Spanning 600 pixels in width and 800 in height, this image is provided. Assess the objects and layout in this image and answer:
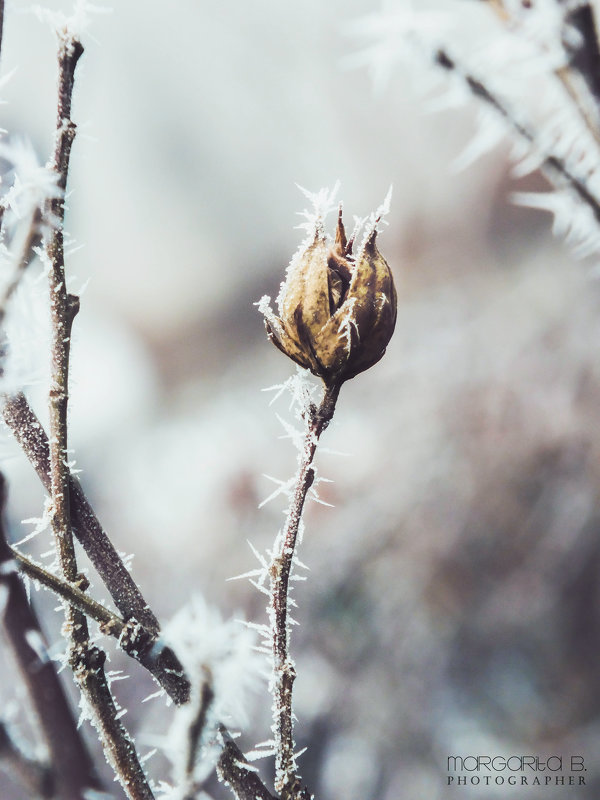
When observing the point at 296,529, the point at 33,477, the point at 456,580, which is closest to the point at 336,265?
the point at 296,529

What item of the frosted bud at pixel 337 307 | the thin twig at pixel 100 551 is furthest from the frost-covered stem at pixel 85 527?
the frosted bud at pixel 337 307

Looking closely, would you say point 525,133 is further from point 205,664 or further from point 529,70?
point 205,664

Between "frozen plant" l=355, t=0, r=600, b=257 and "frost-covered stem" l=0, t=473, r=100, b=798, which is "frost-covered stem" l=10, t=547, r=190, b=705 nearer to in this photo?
"frost-covered stem" l=0, t=473, r=100, b=798

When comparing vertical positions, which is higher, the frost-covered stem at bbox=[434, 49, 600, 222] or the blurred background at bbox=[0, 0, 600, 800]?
the blurred background at bbox=[0, 0, 600, 800]

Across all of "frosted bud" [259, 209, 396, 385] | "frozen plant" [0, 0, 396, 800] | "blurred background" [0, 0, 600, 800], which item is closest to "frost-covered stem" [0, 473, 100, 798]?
"frozen plant" [0, 0, 396, 800]

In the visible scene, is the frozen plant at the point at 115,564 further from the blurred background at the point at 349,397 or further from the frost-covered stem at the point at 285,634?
the blurred background at the point at 349,397

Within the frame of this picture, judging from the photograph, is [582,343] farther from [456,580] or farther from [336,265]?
[336,265]
